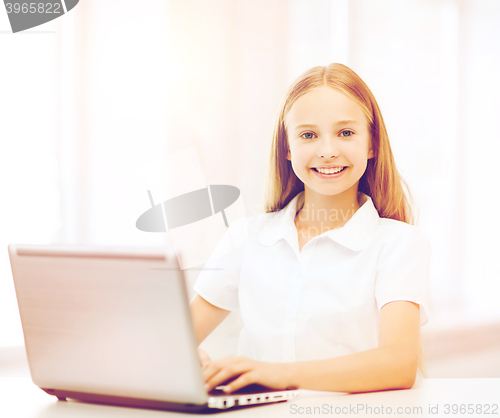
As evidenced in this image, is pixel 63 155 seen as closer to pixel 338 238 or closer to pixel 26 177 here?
pixel 26 177

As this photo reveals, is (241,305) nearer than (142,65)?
Yes

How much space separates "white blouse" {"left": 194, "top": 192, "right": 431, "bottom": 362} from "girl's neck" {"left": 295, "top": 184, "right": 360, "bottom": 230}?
0.04m

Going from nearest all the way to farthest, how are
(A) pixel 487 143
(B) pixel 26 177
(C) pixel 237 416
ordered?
1. (C) pixel 237 416
2. (B) pixel 26 177
3. (A) pixel 487 143

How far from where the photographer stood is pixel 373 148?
1.04 meters

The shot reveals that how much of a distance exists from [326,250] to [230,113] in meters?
0.71

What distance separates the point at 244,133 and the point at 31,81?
0.63 meters

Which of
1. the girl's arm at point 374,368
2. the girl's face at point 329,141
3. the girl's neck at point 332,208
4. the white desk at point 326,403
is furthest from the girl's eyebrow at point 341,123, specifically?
the white desk at point 326,403

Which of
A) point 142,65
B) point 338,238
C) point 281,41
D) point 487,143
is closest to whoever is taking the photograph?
point 338,238

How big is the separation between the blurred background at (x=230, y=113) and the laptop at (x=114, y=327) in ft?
2.80

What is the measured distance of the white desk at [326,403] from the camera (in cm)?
55

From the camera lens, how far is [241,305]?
39.8 inches

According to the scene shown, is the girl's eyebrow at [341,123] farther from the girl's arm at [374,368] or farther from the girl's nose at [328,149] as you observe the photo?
the girl's arm at [374,368]

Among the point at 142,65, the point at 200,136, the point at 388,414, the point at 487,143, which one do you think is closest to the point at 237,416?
the point at 388,414

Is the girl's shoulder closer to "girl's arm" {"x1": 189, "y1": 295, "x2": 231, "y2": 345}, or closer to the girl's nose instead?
the girl's nose
